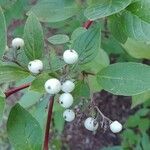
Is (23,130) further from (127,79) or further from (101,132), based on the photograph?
(101,132)

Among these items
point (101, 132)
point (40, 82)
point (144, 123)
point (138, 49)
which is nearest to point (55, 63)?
point (40, 82)

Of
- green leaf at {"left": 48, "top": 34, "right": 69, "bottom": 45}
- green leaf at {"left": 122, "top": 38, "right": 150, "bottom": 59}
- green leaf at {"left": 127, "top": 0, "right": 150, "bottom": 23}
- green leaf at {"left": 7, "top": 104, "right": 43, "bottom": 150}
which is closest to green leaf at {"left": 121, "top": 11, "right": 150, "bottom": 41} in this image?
green leaf at {"left": 127, "top": 0, "right": 150, "bottom": 23}

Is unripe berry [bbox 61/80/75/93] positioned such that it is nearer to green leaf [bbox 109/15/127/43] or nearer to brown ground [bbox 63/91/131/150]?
green leaf [bbox 109/15/127/43]

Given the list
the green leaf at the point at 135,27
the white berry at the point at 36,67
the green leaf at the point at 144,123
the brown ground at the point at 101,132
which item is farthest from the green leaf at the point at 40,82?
the brown ground at the point at 101,132

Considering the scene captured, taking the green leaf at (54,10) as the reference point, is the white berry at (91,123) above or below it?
below

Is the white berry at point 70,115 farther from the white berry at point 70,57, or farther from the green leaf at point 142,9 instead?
the green leaf at point 142,9

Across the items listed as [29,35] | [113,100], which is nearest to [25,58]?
[29,35]
